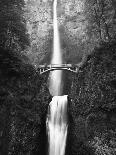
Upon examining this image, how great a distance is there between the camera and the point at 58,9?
51.5 meters

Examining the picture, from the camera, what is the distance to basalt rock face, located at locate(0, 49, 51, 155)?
19641 millimetres

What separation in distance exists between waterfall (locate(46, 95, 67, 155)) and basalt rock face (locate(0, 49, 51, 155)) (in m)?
0.66

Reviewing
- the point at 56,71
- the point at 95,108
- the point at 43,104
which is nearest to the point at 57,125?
the point at 43,104

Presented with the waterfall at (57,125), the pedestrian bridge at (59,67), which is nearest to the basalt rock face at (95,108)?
the waterfall at (57,125)

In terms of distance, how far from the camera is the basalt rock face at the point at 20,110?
1964 centimetres

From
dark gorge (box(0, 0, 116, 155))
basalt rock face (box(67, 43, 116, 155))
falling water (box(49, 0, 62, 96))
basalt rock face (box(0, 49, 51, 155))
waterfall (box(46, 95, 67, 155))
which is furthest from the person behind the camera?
falling water (box(49, 0, 62, 96))

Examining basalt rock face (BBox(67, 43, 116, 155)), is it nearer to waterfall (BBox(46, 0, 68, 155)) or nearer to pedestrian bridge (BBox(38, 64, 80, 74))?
waterfall (BBox(46, 0, 68, 155))

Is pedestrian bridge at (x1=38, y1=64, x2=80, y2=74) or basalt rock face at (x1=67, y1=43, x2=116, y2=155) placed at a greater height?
pedestrian bridge at (x1=38, y1=64, x2=80, y2=74)

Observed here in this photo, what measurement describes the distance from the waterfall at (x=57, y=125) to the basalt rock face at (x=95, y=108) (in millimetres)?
599

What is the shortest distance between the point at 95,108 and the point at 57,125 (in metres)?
4.54

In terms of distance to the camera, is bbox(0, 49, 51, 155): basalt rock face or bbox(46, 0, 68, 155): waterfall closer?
bbox(0, 49, 51, 155): basalt rock face

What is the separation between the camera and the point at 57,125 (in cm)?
2323

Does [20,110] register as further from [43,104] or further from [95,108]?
[95,108]

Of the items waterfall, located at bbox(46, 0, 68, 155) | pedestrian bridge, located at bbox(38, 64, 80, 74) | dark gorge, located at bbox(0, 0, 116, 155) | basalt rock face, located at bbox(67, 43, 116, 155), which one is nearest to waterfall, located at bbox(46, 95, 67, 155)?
waterfall, located at bbox(46, 0, 68, 155)
